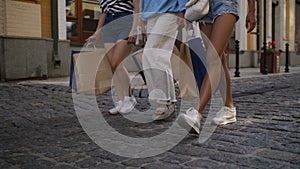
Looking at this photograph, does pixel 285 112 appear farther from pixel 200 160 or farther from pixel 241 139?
pixel 200 160

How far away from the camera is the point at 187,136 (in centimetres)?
279

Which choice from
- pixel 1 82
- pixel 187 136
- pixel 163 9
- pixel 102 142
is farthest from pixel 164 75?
pixel 1 82

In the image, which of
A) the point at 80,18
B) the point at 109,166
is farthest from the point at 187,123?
the point at 80,18

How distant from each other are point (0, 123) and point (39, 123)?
35 cm

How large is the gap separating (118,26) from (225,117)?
4.41 feet

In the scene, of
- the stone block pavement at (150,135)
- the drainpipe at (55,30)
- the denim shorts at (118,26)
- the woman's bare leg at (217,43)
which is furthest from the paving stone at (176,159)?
the drainpipe at (55,30)

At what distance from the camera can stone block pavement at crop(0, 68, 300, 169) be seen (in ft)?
7.07

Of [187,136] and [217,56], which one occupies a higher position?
[217,56]

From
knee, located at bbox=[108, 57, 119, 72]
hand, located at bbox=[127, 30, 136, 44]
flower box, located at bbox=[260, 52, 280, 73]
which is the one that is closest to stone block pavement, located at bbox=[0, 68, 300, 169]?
knee, located at bbox=[108, 57, 119, 72]

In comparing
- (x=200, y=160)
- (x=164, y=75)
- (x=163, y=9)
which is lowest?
(x=200, y=160)

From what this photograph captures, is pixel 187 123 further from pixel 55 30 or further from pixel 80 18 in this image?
pixel 80 18

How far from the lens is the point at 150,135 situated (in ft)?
9.43

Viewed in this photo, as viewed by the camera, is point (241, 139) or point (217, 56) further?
point (217, 56)

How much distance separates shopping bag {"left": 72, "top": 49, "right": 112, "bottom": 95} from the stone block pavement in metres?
0.30
